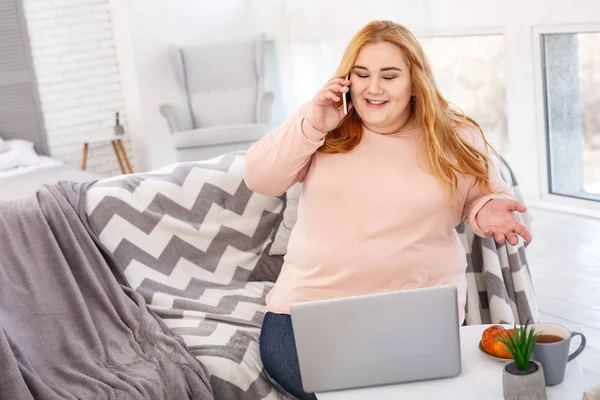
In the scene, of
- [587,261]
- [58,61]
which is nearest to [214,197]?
[587,261]

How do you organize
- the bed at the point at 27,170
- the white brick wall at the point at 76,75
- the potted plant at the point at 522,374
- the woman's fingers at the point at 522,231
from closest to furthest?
1. the potted plant at the point at 522,374
2. the woman's fingers at the point at 522,231
3. the bed at the point at 27,170
4. the white brick wall at the point at 76,75

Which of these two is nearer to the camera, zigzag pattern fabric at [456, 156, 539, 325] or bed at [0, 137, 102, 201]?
zigzag pattern fabric at [456, 156, 539, 325]

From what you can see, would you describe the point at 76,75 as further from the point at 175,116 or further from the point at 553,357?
the point at 553,357

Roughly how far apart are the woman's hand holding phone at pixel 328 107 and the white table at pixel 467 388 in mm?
644

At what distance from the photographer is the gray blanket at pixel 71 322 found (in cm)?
201

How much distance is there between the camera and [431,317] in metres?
1.53

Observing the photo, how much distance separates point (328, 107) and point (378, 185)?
0.22 m

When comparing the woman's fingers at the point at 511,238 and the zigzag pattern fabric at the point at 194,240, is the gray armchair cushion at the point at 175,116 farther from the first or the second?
the woman's fingers at the point at 511,238

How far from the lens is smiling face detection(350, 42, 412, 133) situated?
6.46 ft

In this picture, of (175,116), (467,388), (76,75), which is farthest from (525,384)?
(76,75)

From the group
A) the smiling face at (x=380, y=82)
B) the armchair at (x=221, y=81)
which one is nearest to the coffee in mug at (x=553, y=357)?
the smiling face at (x=380, y=82)

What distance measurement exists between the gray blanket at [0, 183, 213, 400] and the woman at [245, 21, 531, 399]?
11.6 inches

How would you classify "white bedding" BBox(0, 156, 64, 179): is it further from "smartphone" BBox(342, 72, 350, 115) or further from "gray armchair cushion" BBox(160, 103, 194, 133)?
"smartphone" BBox(342, 72, 350, 115)

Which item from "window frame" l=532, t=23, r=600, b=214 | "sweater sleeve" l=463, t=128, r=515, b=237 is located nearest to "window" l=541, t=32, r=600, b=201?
"window frame" l=532, t=23, r=600, b=214
